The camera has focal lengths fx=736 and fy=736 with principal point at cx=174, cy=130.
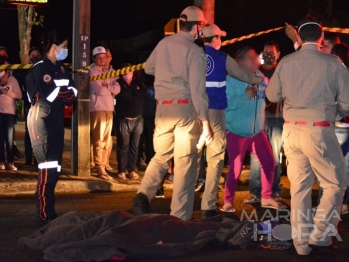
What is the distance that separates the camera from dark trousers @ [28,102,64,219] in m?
8.01

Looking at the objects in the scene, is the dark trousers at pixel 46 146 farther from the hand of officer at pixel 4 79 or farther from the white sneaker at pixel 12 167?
the hand of officer at pixel 4 79

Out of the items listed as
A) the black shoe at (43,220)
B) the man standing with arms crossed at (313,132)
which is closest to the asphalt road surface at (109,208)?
the black shoe at (43,220)

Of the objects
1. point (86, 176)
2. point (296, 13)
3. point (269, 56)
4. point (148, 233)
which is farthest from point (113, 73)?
point (296, 13)

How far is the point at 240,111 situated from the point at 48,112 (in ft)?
8.51

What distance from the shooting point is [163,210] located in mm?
9320

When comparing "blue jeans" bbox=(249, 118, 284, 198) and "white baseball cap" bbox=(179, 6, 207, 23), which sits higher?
"white baseball cap" bbox=(179, 6, 207, 23)

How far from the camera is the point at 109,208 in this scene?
945 cm

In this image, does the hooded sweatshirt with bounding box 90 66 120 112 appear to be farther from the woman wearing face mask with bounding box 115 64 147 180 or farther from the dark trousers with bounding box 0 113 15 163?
the dark trousers with bounding box 0 113 15 163

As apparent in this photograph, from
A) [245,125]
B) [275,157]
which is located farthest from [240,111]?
[275,157]

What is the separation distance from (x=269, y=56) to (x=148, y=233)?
4.14m

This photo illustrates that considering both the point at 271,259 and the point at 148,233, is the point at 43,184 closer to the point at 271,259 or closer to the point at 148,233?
the point at 148,233

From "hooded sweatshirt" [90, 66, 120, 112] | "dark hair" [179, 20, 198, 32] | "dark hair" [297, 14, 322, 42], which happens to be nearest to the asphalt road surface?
"hooded sweatshirt" [90, 66, 120, 112]

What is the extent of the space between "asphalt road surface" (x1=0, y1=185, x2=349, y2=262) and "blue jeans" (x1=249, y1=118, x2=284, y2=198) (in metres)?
0.26

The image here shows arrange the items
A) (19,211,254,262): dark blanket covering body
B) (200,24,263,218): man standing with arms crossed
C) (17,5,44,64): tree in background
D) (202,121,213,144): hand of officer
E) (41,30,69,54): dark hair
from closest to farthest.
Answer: (19,211,254,262): dark blanket covering body
(202,121,213,144): hand of officer
(41,30,69,54): dark hair
(200,24,263,218): man standing with arms crossed
(17,5,44,64): tree in background
